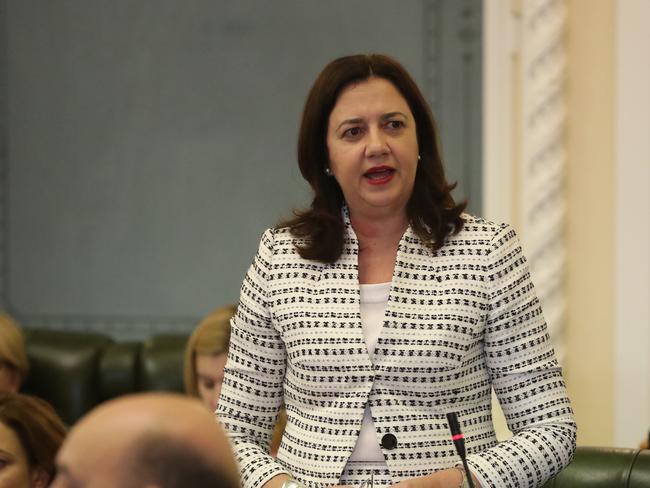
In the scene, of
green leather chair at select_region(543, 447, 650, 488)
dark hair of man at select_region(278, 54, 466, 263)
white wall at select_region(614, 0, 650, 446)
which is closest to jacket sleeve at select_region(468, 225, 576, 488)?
dark hair of man at select_region(278, 54, 466, 263)

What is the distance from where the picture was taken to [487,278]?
2377 millimetres

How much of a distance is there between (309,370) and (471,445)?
0.34 m

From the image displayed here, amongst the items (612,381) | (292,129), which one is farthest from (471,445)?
(292,129)

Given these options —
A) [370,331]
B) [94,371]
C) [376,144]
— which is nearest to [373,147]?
[376,144]

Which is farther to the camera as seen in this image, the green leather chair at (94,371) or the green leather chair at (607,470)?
the green leather chair at (94,371)

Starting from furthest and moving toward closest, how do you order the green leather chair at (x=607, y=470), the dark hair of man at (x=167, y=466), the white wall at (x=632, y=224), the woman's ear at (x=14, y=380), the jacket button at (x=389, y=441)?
the woman's ear at (x=14, y=380) < the white wall at (x=632, y=224) < the green leather chair at (x=607, y=470) < the jacket button at (x=389, y=441) < the dark hair of man at (x=167, y=466)

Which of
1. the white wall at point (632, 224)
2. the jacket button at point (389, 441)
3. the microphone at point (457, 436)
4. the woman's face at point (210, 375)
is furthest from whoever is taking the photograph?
the white wall at point (632, 224)

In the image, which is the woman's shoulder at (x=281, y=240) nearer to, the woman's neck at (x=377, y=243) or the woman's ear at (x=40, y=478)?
the woman's neck at (x=377, y=243)

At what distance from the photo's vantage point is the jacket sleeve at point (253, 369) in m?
2.49

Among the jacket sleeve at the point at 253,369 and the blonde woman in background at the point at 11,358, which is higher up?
the jacket sleeve at the point at 253,369

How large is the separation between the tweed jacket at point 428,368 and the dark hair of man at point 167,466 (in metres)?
0.94

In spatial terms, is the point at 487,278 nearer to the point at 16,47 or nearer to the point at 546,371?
the point at 546,371

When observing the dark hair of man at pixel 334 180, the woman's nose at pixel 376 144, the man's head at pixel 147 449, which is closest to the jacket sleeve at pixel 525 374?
the dark hair of man at pixel 334 180

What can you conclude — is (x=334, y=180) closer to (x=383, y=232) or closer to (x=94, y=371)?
(x=383, y=232)
